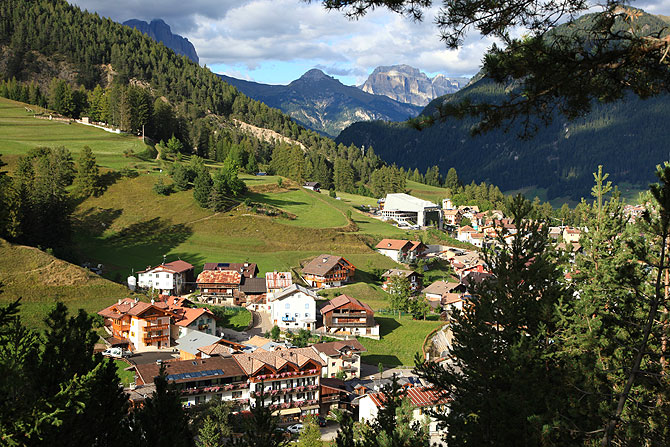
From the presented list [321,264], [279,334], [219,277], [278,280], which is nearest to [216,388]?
[279,334]

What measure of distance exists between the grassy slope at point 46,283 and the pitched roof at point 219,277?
31.7 feet

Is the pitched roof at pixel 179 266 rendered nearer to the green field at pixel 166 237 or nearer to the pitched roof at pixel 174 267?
the pitched roof at pixel 174 267

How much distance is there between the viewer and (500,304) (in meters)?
15.1

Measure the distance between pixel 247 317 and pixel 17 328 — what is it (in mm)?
44358

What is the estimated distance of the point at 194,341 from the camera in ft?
142

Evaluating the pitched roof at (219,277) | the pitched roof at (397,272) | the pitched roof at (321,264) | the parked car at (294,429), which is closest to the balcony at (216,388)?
the parked car at (294,429)

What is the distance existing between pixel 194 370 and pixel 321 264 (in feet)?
104

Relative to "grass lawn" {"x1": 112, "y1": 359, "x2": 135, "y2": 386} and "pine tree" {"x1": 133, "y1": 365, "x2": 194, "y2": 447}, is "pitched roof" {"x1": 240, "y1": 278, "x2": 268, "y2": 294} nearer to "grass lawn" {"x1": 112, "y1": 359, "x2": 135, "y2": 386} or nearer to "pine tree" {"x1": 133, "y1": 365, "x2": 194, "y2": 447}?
"grass lawn" {"x1": 112, "y1": 359, "x2": 135, "y2": 386}

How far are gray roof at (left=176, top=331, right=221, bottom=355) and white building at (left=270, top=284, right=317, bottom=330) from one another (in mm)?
9786

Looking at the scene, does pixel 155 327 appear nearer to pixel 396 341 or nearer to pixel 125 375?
pixel 125 375

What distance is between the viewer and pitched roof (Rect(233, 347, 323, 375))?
3691 centimetres

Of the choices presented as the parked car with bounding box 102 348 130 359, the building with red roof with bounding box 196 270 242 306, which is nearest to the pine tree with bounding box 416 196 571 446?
the parked car with bounding box 102 348 130 359

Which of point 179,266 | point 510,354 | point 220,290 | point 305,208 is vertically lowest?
point 220,290

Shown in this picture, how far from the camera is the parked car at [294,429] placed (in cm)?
3391
